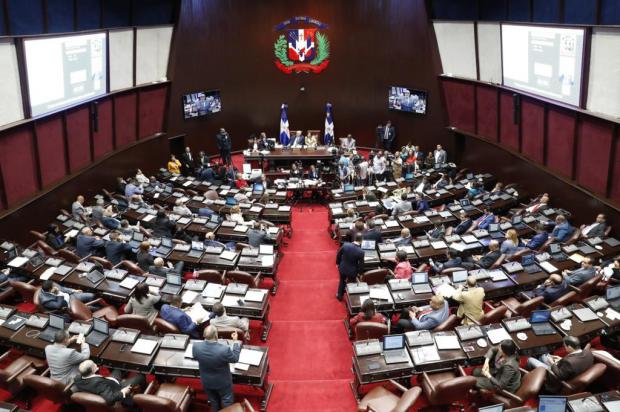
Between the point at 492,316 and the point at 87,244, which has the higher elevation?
the point at 87,244

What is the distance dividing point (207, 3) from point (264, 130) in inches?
222

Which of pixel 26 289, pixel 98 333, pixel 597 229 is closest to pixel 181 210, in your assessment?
pixel 26 289

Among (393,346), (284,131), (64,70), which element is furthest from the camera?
(284,131)

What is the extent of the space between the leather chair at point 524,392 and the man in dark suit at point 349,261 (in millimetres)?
3975

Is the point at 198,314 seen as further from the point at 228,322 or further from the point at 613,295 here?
the point at 613,295

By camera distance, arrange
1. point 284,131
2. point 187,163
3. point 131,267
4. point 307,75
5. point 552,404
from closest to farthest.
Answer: point 552,404 < point 131,267 < point 187,163 < point 284,131 < point 307,75

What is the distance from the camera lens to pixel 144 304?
27.7ft

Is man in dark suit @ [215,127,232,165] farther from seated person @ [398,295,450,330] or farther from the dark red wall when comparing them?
seated person @ [398,295,450,330]

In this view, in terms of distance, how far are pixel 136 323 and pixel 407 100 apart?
50.0 feet

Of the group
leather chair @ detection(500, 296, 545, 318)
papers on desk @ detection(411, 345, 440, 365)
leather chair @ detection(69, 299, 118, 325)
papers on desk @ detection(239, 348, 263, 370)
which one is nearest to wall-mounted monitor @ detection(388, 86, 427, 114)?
leather chair @ detection(500, 296, 545, 318)

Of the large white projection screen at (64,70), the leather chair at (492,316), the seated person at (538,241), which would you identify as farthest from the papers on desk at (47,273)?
the seated person at (538,241)

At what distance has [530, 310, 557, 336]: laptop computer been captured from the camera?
→ 7516 millimetres

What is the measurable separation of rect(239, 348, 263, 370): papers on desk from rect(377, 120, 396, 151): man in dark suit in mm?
14945

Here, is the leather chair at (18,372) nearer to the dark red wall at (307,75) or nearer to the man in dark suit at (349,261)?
the man in dark suit at (349,261)
